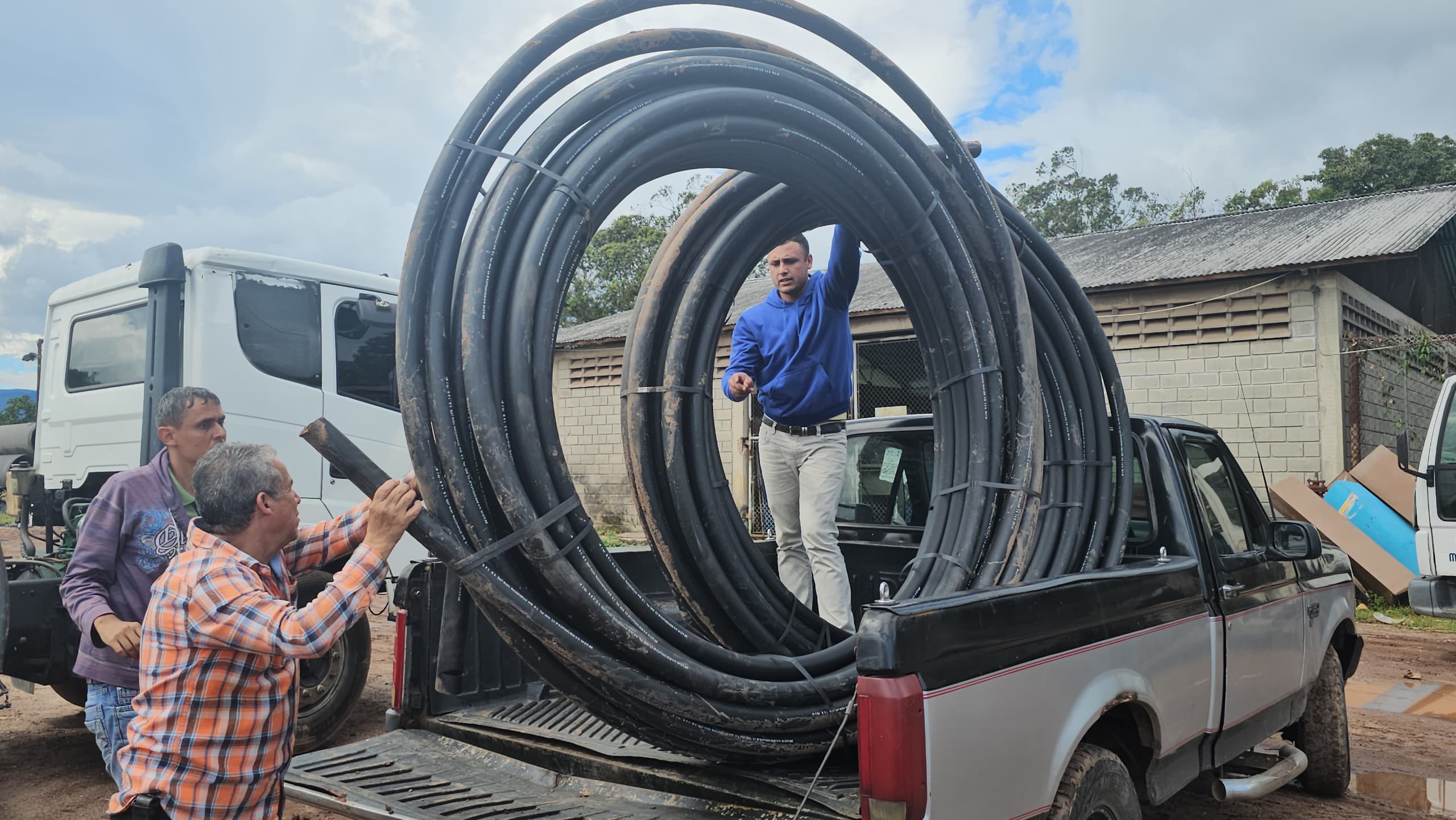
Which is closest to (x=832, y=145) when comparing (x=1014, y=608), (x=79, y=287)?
(x=1014, y=608)

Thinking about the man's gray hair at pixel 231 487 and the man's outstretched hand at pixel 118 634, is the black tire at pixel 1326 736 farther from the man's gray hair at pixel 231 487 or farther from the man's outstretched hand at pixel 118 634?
the man's outstretched hand at pixel 118 634

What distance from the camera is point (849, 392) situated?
4242 mm

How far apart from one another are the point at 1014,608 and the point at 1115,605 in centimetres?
56

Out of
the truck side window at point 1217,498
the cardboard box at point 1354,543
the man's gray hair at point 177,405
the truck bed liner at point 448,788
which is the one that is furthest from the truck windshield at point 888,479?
the cardboard box at point 1354,543

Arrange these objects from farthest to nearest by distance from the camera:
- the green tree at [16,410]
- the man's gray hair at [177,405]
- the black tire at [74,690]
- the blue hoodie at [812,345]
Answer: the green tree at [16,410]
the black tire at [74,690]
the blue hoodie at [812,345]
the man's gray hair at [177,405]

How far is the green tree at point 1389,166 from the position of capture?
88.3 ft

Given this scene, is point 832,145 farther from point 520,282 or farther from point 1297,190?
point 1297,190

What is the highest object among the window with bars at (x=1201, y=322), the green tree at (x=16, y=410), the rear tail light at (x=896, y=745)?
the window with bars at (x=1201, y=322)

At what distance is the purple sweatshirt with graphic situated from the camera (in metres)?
3.14

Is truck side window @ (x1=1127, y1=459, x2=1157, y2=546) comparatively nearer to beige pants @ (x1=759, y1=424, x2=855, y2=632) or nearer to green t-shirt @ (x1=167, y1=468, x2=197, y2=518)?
beige pants @ (x1=759, y1=424, x2=855, y2=632)

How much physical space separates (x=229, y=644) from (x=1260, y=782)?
340 centimetres

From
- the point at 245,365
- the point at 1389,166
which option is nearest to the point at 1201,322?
the point at 245,365

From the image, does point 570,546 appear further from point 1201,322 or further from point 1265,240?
point 1265,240

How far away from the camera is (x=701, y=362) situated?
4.17 metres
